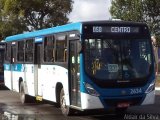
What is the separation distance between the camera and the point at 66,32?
47.8ft

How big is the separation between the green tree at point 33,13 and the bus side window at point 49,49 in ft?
80.6

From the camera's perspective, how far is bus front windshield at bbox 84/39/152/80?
13062mm

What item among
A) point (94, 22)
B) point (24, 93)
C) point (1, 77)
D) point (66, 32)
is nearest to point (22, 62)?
point (24, 93)

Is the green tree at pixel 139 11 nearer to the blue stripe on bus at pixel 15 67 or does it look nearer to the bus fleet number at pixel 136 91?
the blue stripe on bus at pixel 15 67

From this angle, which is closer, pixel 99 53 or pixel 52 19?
pixel 99 53

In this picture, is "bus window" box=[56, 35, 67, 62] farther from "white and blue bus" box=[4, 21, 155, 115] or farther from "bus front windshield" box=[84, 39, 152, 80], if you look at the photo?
"bus front windshield" box=[84, 39, 152, 80]

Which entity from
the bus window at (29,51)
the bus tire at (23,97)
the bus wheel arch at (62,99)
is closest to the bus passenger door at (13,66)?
the bus tire at (23,97)

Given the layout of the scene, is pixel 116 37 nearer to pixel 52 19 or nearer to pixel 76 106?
pixel 76 106

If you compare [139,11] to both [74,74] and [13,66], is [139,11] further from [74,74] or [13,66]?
[74,74]

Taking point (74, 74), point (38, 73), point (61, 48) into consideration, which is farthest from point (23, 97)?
point (74, 74)

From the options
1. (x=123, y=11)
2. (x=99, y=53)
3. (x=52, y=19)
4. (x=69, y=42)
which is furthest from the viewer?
(x=52, y=19)

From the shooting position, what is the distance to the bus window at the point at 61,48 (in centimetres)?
1459

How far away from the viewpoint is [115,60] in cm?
1318

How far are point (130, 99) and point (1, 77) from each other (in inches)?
645
